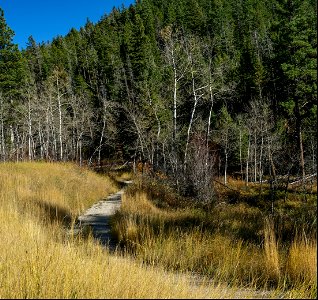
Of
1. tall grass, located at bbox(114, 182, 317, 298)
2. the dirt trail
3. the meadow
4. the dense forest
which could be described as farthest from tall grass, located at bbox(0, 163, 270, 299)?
the dirt trail

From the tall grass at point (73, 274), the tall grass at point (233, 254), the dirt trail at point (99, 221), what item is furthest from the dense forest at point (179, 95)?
the dirt trail at point (99, 221)

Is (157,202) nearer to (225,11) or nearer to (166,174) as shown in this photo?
(166,174)

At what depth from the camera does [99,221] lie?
36.8ft

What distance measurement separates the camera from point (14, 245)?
5074 mm

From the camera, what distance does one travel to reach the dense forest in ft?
9.59

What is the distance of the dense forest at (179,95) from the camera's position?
2.92m

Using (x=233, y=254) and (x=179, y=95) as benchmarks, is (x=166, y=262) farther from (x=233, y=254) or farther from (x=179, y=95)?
(x=179, y=95)

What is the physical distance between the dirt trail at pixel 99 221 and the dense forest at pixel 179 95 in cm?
336

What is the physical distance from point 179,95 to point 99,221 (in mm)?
14374

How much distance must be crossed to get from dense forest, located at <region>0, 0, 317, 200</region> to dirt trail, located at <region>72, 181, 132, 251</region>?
3.36m

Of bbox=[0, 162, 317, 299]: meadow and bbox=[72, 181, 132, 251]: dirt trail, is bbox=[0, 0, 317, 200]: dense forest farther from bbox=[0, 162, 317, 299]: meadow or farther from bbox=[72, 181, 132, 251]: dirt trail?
bbox=[72, 181, 132, 251]: dirt trail

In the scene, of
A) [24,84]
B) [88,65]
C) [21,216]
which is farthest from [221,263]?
[88,65]

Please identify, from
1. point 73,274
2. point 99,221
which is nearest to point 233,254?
point 73,274

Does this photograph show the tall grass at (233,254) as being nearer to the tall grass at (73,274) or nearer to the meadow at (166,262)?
the meadow at (166,262)
